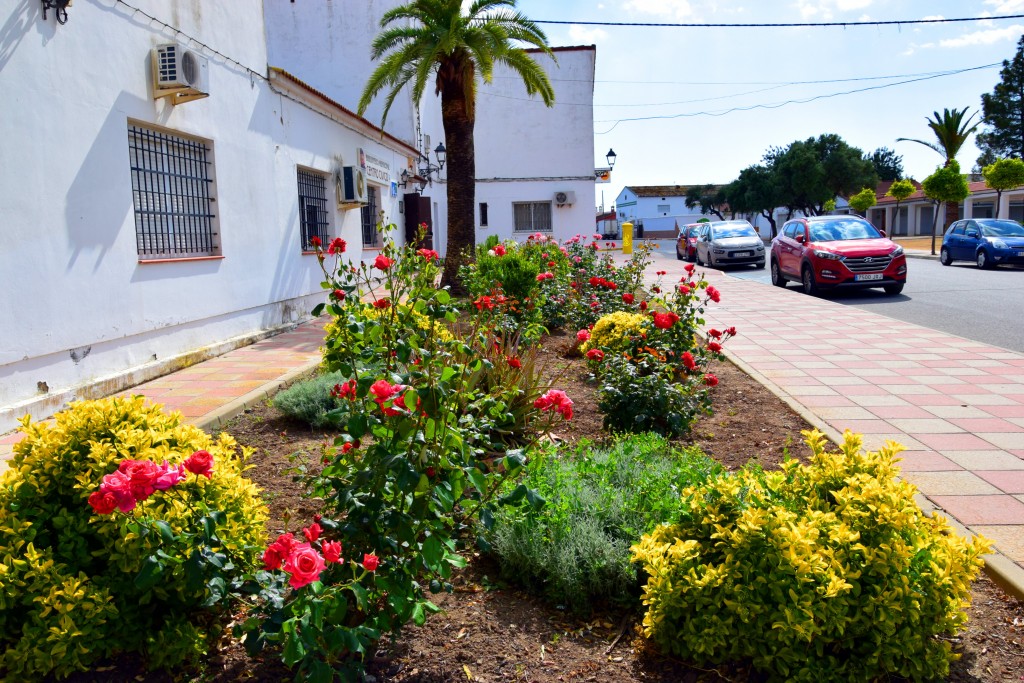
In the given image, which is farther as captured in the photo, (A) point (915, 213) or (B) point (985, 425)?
(A) point (915, 213)

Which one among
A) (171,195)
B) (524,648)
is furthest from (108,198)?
(524,648)

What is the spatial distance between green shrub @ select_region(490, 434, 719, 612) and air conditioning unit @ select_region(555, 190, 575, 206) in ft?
84.2

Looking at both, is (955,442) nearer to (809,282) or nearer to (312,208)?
(312,208)

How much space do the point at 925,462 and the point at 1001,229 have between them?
2116 cm

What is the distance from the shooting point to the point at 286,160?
1066 centimetres

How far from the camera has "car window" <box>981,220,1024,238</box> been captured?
21.1 m

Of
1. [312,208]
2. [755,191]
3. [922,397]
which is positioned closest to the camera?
[922,397]

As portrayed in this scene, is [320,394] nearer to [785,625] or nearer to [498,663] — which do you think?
[498,663]

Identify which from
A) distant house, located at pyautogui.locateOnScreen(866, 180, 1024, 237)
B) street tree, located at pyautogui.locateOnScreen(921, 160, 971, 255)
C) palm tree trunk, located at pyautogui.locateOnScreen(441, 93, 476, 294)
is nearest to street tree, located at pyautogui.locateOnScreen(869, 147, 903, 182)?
distant house, located at pyautogui.locateOnScreen(866, 180, 1024, 237)

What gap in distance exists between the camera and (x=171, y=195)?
25.5 ft

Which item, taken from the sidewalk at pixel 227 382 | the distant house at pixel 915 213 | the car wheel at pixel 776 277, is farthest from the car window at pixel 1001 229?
the distant house at pixel 915 213

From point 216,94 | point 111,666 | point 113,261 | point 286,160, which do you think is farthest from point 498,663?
point 286,160

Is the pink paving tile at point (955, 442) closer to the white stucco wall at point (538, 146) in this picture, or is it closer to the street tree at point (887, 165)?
the white stucco wall at point (538, 146)

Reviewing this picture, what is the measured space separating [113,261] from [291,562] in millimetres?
5771
